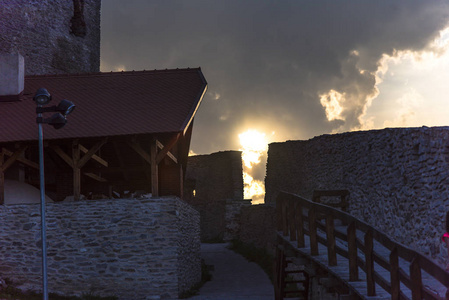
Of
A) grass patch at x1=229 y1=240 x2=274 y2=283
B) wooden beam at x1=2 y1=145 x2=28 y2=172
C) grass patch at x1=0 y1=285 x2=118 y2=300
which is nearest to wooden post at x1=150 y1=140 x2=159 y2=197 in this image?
grass patch at x1=0 y1=285 x2=118 y2=300

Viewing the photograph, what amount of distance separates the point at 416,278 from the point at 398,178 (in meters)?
7.45

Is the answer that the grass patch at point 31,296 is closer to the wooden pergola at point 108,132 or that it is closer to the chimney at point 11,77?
the wooden pergola at point 108,132

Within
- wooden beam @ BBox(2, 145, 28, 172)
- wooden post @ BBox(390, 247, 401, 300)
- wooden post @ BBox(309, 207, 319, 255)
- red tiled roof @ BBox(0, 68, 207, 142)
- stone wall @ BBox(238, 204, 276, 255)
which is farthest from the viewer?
stone wall @ BBox(238, 204, 276, 255)

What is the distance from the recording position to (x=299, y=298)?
16.1 m

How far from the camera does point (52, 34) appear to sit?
1314 inches

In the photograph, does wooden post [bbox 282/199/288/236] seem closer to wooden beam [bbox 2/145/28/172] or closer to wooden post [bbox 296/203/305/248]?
wooden post [bbox 296/203/305/248]

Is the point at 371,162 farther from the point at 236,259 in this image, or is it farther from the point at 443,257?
the point at 236,259

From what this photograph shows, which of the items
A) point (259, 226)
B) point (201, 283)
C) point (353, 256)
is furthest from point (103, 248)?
point (259, 226)

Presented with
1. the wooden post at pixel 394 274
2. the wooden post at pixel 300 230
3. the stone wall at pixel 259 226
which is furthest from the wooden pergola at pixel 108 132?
the wooden post at pixel 394 274

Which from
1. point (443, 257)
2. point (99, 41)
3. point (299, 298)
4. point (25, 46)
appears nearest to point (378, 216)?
point (299, 298)

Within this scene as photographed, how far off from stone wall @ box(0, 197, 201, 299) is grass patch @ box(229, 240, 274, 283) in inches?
263

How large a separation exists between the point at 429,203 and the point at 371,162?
15.7 feet

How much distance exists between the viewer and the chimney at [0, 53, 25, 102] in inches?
791

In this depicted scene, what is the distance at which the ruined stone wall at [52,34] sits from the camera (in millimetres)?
31375
